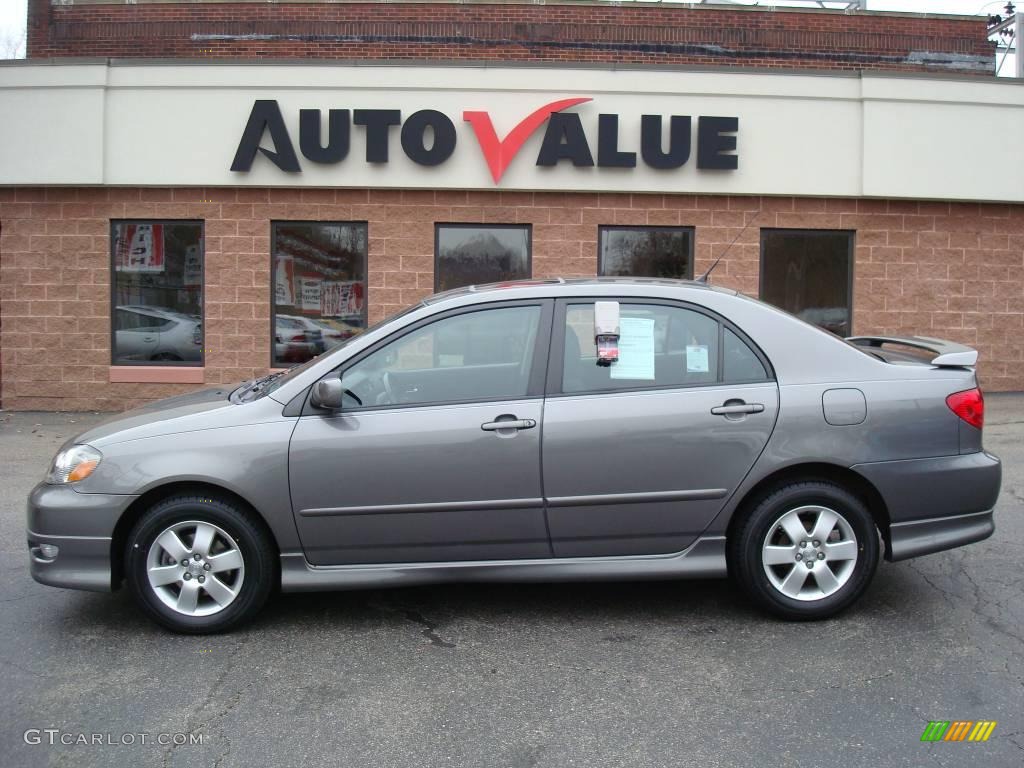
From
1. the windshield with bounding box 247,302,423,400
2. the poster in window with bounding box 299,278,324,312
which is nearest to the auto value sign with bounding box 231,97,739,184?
the poster in window with bounding box 299,278,324,312

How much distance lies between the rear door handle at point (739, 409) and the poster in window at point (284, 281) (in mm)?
7915

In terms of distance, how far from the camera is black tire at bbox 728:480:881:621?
14.6 ft

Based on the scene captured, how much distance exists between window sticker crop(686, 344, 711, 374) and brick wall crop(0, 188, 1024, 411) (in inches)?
264

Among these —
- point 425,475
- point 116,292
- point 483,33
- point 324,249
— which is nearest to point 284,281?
point 324,249

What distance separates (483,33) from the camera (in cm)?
1175

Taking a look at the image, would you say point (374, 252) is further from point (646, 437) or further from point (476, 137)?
point (646, 437)

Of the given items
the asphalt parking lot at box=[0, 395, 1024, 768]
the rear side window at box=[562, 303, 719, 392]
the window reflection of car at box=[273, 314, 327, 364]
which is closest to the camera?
the asphalt parking lot at box=[0, 395, 1024, 768]

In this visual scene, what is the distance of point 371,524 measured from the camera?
4383 mm

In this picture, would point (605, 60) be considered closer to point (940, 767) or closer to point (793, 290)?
point (793, 290)

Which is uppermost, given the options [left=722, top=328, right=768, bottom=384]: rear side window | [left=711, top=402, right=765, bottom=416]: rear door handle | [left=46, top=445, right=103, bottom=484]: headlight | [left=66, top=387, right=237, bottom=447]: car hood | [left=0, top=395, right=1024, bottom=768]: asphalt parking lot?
[left=722, top=328, right=768, bottom=384]: rear side window

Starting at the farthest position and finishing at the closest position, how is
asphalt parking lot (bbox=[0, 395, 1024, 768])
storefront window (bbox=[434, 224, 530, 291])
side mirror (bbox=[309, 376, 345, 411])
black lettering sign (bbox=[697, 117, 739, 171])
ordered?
storefront window (bbox=[434, 224, 530, 291])
black lettering sign (bbox=[697, 117, 739, 171])
side mirror (bbox=[309, 376, 345, 411])
asphalt parking lot (bbox=[0, 395, 1024, 768])

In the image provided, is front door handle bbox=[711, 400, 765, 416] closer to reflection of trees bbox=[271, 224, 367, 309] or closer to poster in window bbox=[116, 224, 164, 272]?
reflection of trees bbox=[271, 224, 367, 309]

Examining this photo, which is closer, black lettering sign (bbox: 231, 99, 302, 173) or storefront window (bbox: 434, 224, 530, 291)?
black lettering sign (bbox: 231, 99, 302, 173)

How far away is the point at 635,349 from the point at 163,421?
2342mm
